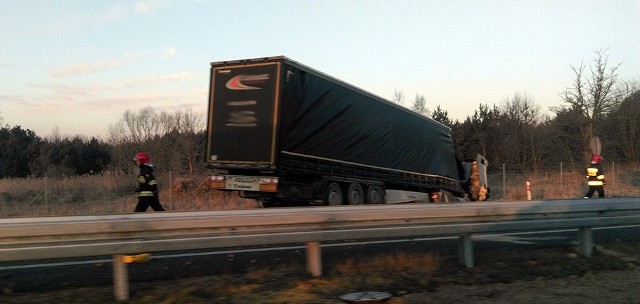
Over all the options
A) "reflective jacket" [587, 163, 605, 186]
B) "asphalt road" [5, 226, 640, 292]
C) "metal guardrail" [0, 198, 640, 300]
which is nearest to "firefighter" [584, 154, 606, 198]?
"reflective jacket" [587, 163, 605, 186]

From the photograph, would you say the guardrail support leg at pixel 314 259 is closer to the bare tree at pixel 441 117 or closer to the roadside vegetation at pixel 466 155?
the roadside vegetation at pixel 466 155

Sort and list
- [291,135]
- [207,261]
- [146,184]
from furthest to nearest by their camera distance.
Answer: [291,135]
[146,184]
[207,261]

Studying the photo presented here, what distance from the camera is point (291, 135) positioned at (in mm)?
14398

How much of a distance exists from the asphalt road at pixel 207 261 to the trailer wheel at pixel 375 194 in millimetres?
7551

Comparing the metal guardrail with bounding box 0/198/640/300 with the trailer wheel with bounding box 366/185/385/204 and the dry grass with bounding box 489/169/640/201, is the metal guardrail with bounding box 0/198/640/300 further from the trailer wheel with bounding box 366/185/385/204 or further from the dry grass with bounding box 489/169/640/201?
the dry grass with bounding box 489/169/640/201

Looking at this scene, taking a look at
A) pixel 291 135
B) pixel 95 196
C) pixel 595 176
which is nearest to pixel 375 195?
pixel 291 135

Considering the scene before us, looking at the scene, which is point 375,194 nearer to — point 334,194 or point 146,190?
point 334,194

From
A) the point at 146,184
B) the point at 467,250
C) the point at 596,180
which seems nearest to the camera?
the point at 467,250

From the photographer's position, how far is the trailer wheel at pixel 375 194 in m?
17.3

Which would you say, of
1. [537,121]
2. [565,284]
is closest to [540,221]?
[565,284]

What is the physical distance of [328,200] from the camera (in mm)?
15508

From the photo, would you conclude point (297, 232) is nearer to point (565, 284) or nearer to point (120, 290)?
point (120, 290)

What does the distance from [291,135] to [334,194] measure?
96.4 inches

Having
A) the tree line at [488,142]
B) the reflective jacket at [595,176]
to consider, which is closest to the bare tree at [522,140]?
the tree line at [488,142]
